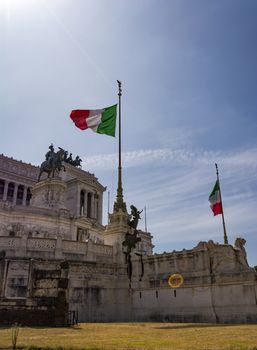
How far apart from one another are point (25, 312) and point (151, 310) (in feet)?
43.2

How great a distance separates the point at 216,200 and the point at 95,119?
1511 centimetres

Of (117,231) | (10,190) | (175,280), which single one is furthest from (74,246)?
(10,190)

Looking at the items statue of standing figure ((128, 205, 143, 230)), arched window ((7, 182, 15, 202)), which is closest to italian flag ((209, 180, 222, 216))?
statue of standing figure ((128, 205, 143, 230))

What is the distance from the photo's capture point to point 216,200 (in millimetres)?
37969

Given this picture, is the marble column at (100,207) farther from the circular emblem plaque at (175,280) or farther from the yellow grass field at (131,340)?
the yellow grass field at (131,340)

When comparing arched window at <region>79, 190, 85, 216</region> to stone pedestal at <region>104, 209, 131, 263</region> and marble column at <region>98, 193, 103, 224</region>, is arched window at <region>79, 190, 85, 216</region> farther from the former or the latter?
stone pedestal at <region>104, 209, 131, 263</region>

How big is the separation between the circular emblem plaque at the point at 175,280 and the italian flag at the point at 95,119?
15.7 meters

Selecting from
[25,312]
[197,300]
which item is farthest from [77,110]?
[25,312]

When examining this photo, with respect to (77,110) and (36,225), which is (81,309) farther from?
(36,225)

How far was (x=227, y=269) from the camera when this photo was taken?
25281 millimetres

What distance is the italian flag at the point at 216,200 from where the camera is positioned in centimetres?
3741

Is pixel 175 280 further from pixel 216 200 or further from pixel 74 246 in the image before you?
pixel 216 200

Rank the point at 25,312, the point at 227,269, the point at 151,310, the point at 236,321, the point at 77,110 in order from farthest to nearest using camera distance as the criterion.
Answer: the point at 77,110
the point at 151,310
the point at 227,269
the point at 236,321
the point at 25,312

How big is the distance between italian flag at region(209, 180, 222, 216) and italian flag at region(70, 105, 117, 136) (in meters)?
12.5
